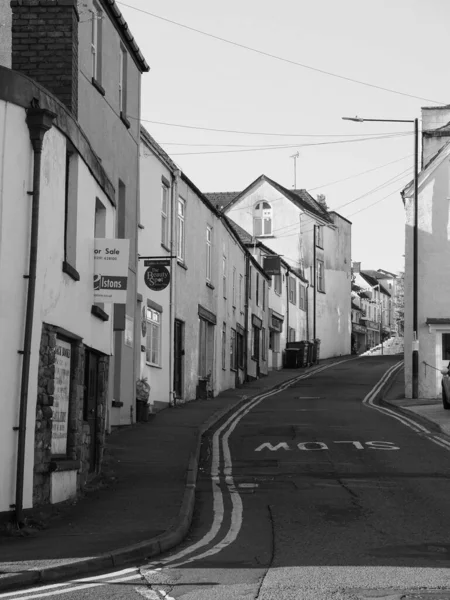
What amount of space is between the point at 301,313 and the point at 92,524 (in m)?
57.2

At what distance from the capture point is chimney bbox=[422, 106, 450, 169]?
4138 centimetres

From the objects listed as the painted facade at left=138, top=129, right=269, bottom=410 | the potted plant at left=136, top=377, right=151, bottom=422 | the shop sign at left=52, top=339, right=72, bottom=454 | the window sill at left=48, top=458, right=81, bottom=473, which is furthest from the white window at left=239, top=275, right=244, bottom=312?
the window sill at left=48, top=458, right=81, bottom=473

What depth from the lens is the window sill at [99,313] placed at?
1586 centimetres

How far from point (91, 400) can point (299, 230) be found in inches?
2066

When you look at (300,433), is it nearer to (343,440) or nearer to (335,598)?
(343,440)

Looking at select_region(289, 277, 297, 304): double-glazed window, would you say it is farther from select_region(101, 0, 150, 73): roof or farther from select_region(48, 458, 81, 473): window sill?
select_region(48, 458, 81, 473): window sill

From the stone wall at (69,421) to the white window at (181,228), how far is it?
14171 millimetres

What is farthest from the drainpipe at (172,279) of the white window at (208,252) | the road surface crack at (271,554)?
the road surface crack at (271,554)

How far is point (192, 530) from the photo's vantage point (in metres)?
12.1

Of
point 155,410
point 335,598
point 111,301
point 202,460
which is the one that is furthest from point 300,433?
point 335,598

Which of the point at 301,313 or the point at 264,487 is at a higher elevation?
the point at 301,313

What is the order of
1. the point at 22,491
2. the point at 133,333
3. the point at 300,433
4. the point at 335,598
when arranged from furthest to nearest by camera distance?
the point at 133,333
the point at 300,433
the point at 22,491
the point at 335,598

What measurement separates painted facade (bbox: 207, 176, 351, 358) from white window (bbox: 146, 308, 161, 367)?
37425 mm

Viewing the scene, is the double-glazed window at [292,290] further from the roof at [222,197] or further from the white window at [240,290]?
the white window at [240,290]
